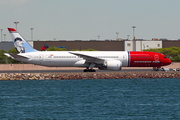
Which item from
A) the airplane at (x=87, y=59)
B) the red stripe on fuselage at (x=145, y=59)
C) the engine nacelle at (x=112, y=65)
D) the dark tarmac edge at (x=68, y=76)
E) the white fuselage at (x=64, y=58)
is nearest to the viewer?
the dark tarmac edge at (x=68, y=76)

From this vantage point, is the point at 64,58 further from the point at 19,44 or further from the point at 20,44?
the point at 19,44

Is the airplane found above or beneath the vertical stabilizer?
beneath

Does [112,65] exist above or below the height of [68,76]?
above

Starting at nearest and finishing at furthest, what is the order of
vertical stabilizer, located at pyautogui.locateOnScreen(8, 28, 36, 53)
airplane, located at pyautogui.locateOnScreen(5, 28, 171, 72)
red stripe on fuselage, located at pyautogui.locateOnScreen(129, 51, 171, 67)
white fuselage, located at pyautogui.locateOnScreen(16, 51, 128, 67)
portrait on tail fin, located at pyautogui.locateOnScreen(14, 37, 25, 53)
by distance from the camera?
airplane, located at pyautogui.locateOnScreen(5, 28, 171, 72) < white fuselage, located at pyautogui.locateOnScreen(16, 51, 128, 67) < red stripe on fuselage, located at pyautogui.locateOnScreen(129, 51, 171, 67) < vertical stabilizer, located at pyautogui.locateOnScreen(8, 28, 36, 53) < portrait on tail fin, located at pyautogui.locateOnScreen(14, 37, 25, 53)

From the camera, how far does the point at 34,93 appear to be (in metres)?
50.7

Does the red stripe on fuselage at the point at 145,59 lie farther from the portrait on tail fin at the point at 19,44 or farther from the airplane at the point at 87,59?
the portrait on tail fin at the point at 19,44

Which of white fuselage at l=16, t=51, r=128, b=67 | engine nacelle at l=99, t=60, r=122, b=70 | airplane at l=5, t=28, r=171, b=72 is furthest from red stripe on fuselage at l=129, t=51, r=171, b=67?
engine nacelle at l=99, t=60, r=122, b=70

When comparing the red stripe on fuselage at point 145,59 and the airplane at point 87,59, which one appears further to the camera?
the red stripe on fuselage at point 145,59

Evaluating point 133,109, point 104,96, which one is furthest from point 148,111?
point 104,96

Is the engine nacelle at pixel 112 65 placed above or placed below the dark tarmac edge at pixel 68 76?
above

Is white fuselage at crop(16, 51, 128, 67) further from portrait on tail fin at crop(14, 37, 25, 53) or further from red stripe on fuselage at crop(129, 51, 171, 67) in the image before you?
portrait on tail fin at crop(14, 37, 25, 53)

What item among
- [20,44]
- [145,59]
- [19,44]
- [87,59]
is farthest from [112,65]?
[19,44]

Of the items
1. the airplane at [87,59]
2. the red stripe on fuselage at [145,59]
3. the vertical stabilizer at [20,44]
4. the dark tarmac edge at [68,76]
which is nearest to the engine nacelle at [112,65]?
the airplane at [87,59]

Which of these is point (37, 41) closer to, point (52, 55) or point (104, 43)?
point (104, 43)
